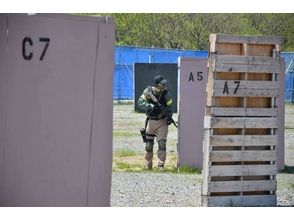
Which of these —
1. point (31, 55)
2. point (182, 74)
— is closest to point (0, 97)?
point (31, 55)

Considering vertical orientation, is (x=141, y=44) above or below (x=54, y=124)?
above

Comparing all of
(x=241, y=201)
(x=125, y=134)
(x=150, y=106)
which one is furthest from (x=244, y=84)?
(x=125, y=134)

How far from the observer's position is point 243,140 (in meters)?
6.95

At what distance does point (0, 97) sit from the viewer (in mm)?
3779

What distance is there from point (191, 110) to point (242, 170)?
372 cm

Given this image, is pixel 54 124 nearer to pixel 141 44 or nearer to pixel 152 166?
pixel 152 166

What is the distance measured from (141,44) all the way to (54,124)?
3103cm

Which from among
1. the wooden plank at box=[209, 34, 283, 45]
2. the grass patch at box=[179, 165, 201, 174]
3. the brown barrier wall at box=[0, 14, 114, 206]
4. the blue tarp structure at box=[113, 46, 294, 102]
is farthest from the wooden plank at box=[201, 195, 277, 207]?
the blue tarp structure at box=[113, 46, 294, 102]

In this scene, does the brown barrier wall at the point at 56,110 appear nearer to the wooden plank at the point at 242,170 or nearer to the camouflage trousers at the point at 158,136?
the wooden plank at the point at 242,170

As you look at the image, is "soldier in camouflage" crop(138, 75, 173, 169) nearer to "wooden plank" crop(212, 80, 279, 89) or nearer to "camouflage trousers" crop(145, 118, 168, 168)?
"camouflage trousers" crop(145, 118, 168, 168)

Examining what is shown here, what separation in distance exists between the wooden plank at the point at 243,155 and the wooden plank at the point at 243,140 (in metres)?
0.09

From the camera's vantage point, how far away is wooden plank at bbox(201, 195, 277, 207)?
6.87 metres

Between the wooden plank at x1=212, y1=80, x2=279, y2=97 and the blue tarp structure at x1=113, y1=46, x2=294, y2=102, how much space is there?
19931 mm

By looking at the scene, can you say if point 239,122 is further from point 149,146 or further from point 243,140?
point 149,146
